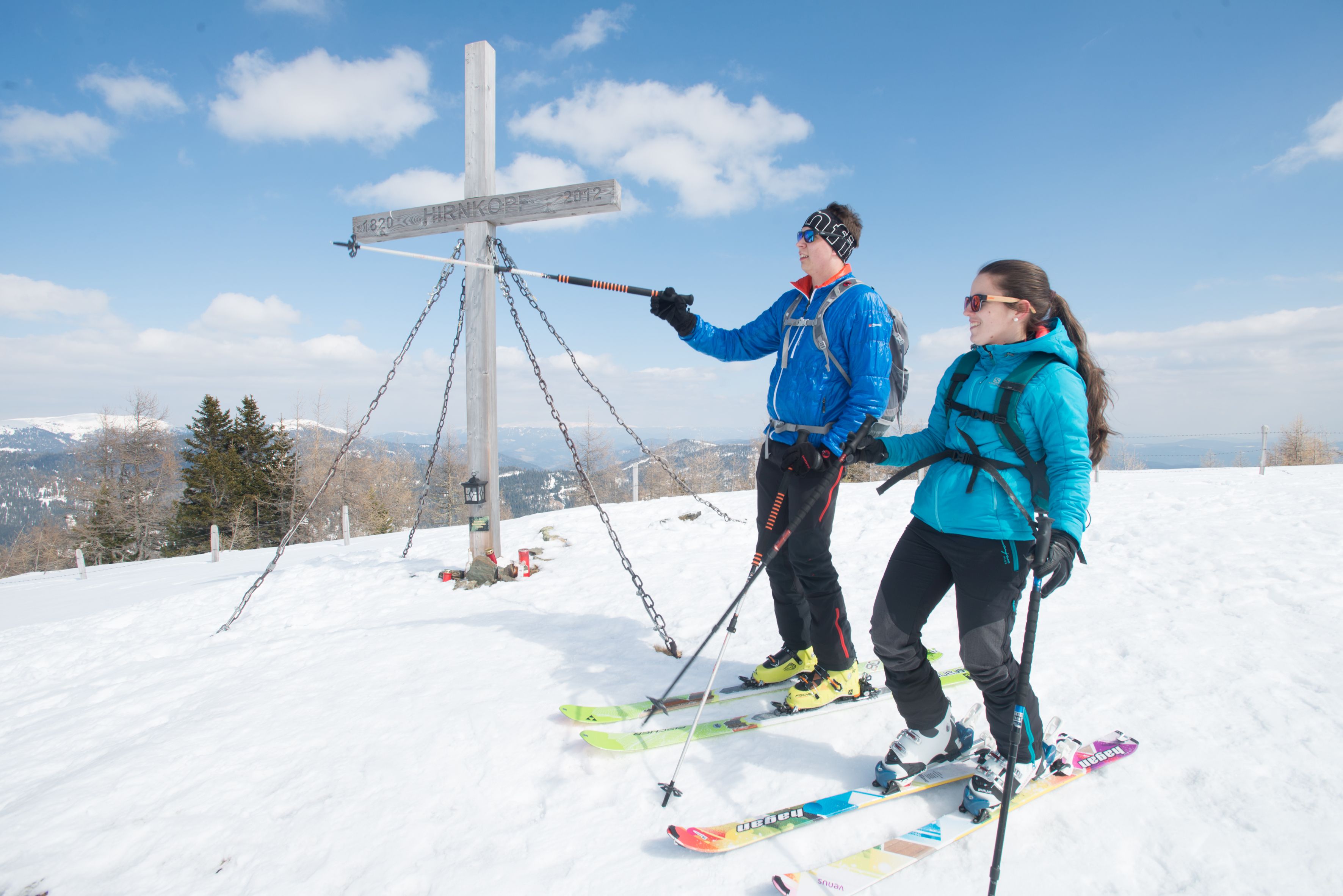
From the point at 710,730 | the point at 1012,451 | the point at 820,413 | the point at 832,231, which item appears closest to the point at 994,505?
the point at 1012,451

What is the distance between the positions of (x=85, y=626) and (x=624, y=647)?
5.58m

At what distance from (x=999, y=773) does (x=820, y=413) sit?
5.61 feet

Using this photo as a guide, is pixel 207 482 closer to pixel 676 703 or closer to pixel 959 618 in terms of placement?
pixel 676 703

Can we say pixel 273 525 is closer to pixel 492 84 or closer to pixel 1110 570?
pixel 492 84

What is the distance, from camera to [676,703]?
327 cm

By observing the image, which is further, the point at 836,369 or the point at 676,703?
the point at 676,703

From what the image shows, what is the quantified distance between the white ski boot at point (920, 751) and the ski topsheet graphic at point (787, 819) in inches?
1.4

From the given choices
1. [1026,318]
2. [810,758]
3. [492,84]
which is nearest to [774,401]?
[1026,318]

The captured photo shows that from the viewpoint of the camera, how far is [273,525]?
33094 mm

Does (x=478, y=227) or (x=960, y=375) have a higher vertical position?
(x=478, y=227)

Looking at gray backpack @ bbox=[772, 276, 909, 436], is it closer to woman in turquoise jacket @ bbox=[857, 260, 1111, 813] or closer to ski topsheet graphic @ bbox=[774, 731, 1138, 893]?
woman in turquoise jacket @ bbox=[857, 260, 1111, 813]

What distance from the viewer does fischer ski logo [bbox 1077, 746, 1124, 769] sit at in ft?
8.11

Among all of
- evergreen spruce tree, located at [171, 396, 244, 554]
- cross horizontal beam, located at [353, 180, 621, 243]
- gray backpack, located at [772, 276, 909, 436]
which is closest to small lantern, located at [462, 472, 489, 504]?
cross horizontal beam, located at [353, 180, 621, 243]

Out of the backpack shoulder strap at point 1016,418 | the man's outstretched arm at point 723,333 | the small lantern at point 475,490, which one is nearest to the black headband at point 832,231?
the man's outstretched arm at point 723,333
